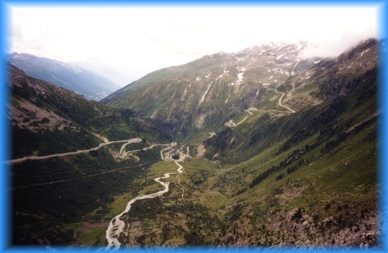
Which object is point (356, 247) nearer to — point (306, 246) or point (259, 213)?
point (306, 246)

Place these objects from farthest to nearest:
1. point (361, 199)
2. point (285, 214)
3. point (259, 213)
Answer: point (259, 213), point (285, 214), point (361, 199)

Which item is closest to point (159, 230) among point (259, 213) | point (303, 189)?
point (259, 213)

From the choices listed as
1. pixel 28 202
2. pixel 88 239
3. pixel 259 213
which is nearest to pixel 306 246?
pixel 259 213

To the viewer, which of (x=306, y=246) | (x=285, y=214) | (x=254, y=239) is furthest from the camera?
(x=285, y=214)

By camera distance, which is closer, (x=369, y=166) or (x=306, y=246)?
(x=306, y=246)

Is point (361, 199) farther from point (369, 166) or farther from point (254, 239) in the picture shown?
point (254, 239)

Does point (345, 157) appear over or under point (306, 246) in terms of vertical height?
over

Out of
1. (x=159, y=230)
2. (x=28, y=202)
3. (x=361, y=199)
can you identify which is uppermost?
(x=361, y=199)

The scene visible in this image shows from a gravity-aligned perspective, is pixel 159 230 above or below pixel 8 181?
below

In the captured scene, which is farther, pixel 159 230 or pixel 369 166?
pixel 159 230
